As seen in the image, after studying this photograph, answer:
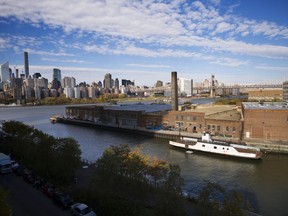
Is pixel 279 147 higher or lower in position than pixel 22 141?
lower

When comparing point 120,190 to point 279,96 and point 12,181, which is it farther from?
point 279,96

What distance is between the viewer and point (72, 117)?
59.0 m

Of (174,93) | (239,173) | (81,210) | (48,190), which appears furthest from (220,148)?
(174,93)

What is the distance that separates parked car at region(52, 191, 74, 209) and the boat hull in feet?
55.5

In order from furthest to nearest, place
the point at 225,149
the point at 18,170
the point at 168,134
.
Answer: the point at 168,134
the point at 225,149
the point at 18,170

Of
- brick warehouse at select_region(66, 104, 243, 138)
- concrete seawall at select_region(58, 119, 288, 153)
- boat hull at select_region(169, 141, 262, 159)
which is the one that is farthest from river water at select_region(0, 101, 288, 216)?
brick warehouse at select_region(66, 104, 243, 138)

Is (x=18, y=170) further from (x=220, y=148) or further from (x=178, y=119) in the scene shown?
(x=178, y=119)

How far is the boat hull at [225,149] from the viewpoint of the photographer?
2355cm

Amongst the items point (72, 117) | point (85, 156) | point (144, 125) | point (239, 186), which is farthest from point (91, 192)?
point (72, 117)

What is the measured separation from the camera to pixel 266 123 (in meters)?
28.6

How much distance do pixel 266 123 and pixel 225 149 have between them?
7134 mm

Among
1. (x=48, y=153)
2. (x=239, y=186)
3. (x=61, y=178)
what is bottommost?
(x=239, y=186)

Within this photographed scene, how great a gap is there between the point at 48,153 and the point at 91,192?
538 cm

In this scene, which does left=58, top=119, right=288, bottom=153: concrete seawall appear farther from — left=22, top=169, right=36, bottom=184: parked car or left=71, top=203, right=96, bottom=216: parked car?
left=71, top=203, right=96, bottom=216: parked car
